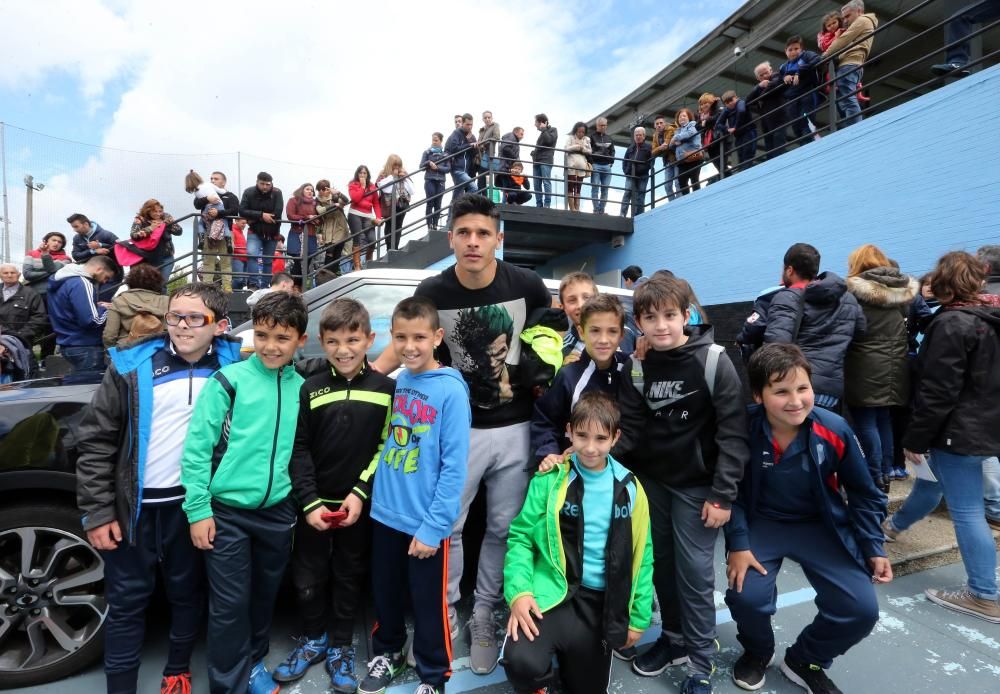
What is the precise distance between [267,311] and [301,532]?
1002 mm

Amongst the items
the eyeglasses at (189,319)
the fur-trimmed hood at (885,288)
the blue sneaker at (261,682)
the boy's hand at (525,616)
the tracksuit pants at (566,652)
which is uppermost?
the fur-trimmed hood at (885,288)

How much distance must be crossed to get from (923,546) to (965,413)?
141 centimetres

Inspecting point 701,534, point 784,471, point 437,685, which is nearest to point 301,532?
point 437,685

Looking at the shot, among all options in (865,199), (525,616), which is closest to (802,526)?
(525,616)

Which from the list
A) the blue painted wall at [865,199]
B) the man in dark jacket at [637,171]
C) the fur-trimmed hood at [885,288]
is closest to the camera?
the fur-trimmed hood at [885,288]

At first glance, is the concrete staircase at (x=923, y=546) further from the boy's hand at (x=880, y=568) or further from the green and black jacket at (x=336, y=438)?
the green and black jacket at (x=336, y=438)

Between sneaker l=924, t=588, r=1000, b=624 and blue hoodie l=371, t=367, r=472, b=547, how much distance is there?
2.96 metres

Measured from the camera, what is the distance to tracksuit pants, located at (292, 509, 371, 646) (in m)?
2.25

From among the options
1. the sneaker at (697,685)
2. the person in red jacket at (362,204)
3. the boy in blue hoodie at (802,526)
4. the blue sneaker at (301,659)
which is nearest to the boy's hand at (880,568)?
the boy in blue hoodie at (802,526)

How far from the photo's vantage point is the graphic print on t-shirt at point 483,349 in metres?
2.40

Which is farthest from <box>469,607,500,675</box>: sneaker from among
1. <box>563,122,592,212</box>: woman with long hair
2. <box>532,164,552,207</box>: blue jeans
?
<box>532,164,552,207</box>: blue jeans

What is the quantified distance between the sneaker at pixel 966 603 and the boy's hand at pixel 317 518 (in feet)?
11.4

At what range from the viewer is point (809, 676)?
86.9 inches

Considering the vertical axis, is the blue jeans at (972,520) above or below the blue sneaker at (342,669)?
above
